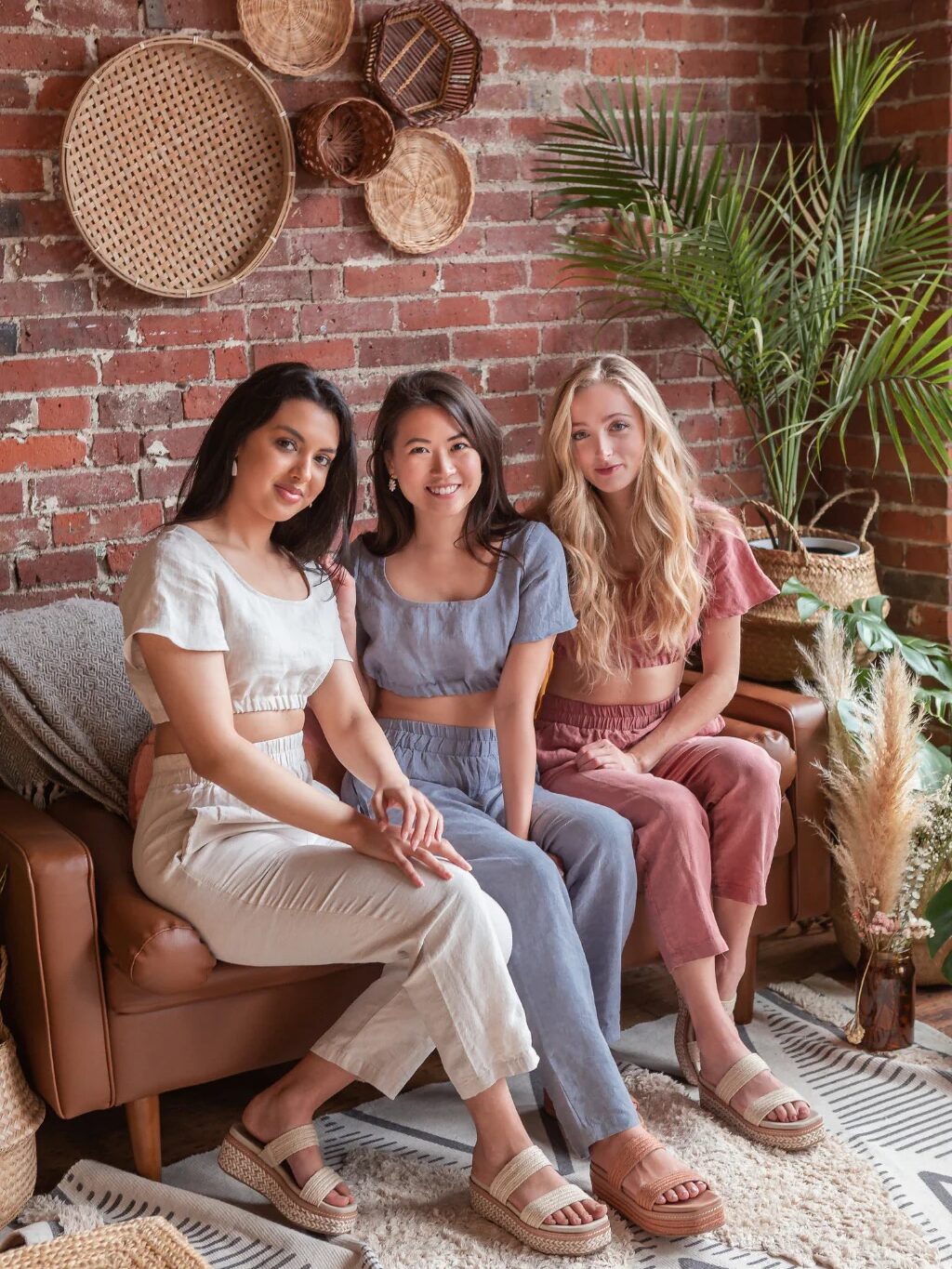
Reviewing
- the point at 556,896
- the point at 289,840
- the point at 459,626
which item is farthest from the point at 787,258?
the point at 289,840

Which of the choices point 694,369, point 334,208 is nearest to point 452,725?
point 334,208

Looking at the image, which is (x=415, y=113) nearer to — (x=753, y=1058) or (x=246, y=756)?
(x=246, y=756)

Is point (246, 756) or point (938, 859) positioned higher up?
point (246, 756)

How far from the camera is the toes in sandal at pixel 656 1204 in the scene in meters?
2.10

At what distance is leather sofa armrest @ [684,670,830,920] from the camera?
2764mm

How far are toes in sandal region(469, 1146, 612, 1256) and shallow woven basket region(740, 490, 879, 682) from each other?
128cm

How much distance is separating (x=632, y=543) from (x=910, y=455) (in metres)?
1.12

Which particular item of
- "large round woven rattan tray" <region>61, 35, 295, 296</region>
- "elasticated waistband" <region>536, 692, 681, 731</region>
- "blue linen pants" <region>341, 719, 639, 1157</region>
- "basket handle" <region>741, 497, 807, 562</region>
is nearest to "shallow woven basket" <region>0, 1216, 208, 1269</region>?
"blue linen pants" <region>341, 719, 639, 1157</region>

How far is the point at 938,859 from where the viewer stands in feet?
9.09

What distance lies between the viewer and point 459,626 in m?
2.48

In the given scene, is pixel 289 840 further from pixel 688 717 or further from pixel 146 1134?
pixel 688 717

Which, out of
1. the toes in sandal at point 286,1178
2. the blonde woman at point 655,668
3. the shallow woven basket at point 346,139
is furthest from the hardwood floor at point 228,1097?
the shallow woven basket at point 346,139

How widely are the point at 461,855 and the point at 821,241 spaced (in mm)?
1742

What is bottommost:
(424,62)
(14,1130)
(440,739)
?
(14,1130)
